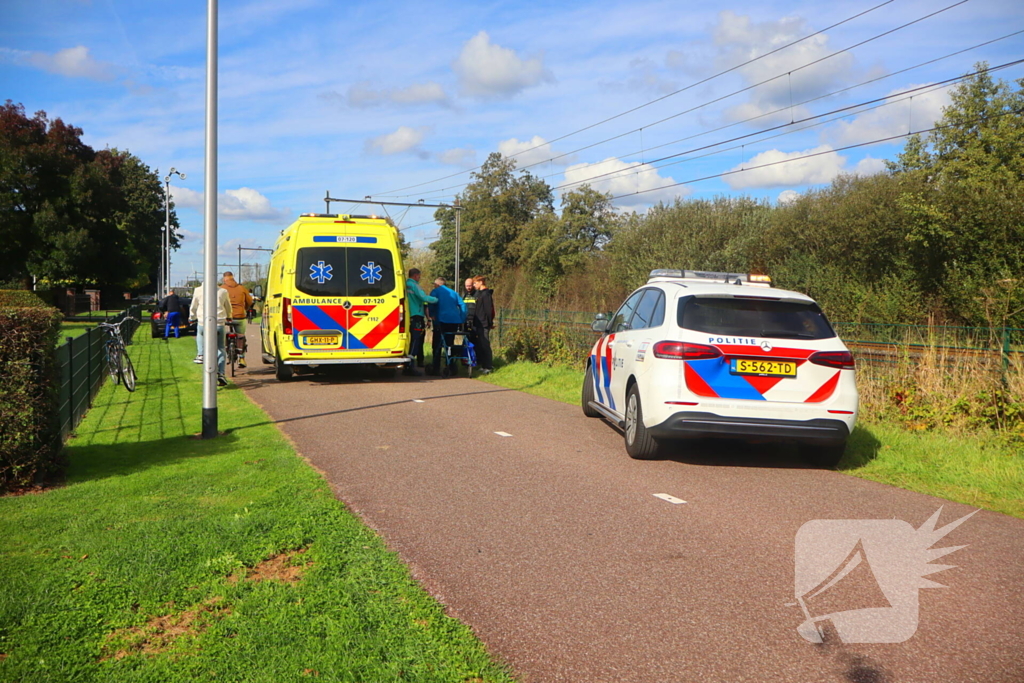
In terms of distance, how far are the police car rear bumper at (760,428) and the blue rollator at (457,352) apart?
→ 27.8 ft

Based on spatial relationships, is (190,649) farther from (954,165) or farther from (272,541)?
(954,165)

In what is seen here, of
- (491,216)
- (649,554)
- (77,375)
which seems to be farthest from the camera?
(491,216)

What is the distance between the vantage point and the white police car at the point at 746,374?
7.02 m

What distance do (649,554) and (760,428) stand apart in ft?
8.54

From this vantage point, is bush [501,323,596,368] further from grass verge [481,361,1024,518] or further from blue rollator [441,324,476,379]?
grass verge [481,361,1024,518]

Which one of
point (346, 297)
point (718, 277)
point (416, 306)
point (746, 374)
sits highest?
point (718, 277)

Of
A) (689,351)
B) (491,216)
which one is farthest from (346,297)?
(491,216)

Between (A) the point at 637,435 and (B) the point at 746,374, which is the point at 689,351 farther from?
(A) the point at 637,435

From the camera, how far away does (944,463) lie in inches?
289

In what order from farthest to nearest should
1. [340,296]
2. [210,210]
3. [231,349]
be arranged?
[231,349] → [340,296] → [210,210]

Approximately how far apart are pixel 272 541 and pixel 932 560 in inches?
153

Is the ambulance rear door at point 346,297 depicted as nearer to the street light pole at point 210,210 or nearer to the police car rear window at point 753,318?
the street light pole at point 210,210

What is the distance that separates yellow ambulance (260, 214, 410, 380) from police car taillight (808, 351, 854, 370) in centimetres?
798

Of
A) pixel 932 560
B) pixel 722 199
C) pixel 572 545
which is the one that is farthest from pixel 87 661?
pixel 722 199
